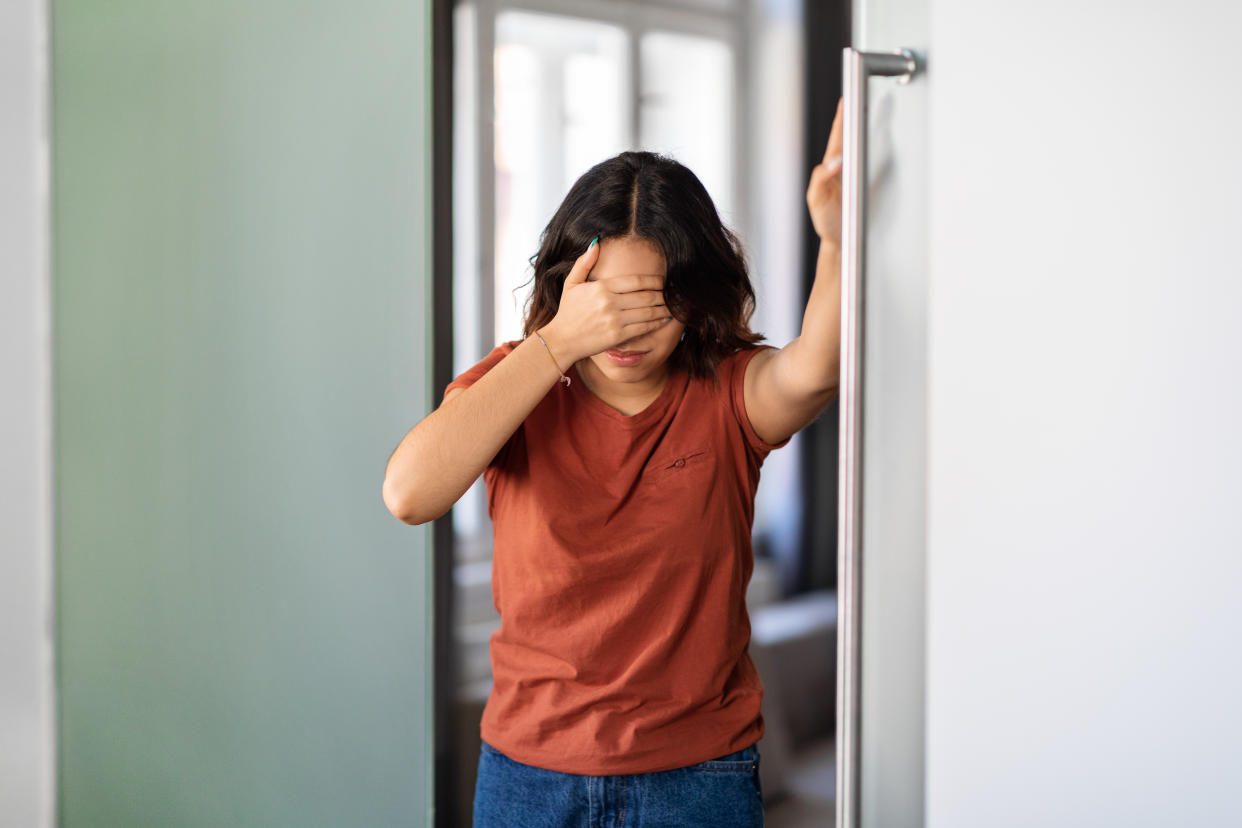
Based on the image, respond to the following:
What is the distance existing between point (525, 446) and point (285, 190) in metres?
0.65

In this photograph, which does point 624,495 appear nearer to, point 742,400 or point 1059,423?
point 742,400

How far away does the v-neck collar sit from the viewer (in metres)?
0.99

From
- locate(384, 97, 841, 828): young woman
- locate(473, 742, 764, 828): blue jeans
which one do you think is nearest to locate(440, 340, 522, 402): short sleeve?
locate(384, 97, 841, 828): young woman

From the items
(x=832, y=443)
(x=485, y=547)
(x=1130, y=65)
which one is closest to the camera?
(x=1130, y=65)

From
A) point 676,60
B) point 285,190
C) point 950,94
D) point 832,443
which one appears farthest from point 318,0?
point 950,94

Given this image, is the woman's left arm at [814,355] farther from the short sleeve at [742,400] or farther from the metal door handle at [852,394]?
the metal door handle at [852,394]

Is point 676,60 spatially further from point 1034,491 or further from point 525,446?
point 1034,491

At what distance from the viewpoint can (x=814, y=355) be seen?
2.79 feet

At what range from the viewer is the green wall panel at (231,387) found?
1.38m

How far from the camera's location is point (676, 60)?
4.61 ft

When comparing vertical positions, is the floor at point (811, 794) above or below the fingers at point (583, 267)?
below

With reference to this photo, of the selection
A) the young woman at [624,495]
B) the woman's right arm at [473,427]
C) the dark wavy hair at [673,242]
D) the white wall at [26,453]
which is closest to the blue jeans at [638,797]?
the young woman at [624,495]

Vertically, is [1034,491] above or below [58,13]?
below

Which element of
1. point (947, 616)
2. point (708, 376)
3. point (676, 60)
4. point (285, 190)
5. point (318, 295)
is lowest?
point (947, 616)
